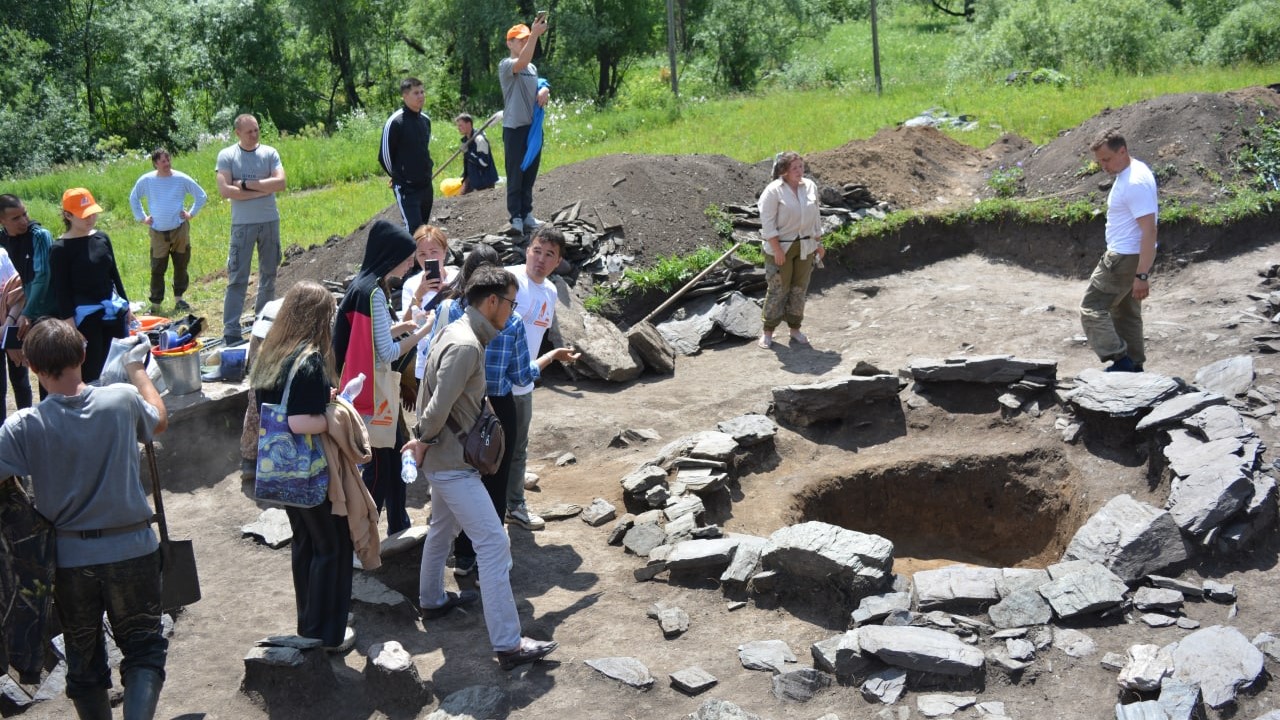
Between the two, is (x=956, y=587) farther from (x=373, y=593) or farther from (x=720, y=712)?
(x=373, y=593)

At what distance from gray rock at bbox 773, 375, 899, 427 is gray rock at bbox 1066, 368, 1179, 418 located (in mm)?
1498

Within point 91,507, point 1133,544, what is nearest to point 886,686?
point 1133,544

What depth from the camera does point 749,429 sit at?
8.66 meters

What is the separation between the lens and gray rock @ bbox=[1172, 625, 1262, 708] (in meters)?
5.14

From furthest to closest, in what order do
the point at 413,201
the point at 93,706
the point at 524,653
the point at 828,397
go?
the point at 413,201, the point at 828,397, the point at 524,653, the point at 93,706

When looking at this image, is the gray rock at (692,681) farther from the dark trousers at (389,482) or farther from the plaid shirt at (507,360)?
the dark trousers at (389,482)

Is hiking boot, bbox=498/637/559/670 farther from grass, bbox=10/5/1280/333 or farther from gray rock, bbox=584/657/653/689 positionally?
grass, bbox=10/5/1280/333

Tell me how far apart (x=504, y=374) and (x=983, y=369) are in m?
4.66

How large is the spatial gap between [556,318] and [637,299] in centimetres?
157

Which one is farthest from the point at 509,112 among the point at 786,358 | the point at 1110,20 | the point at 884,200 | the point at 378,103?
the point at 378,103

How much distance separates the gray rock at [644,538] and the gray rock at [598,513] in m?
0.33

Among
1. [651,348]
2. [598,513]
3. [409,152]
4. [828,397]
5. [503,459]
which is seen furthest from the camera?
[651,348]

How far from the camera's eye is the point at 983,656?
5.50m

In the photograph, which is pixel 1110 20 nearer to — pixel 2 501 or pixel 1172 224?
pixel 1172 224
